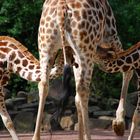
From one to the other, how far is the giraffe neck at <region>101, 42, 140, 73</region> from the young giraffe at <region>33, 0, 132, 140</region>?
67 cm

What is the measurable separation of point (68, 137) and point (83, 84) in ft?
9.90

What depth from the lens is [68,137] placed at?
9.60m

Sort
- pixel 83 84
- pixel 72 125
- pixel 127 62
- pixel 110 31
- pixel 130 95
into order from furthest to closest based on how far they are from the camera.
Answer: pixel 130 95 < pixel 72 125 < pixel 110 31 < pixel 127 62 < pixel 83 84

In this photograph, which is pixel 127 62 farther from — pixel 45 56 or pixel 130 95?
pixel 130 95

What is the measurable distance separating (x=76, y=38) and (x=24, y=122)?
500 centimetres

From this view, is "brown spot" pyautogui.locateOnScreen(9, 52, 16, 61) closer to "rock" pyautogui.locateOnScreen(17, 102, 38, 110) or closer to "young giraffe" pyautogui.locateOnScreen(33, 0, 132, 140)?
"young giraffe" pyautogui.locateOnScreen(33, 0, 132, 140)

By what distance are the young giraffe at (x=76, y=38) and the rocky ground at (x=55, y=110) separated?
12.2 ft

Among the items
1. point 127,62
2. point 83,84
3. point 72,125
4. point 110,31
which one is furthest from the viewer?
point 72,125

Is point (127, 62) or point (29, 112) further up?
point (127, 62)

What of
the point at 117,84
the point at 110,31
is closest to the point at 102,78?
the point at 117,84

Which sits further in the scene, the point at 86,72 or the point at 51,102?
the point at 51,102

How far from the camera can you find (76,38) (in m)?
6.80

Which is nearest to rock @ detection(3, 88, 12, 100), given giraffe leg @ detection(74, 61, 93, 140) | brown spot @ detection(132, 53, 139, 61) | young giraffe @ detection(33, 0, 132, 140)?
brown spot @ detection(132, 53, 139, 61)

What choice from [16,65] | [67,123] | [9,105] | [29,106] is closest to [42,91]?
[16,65]
